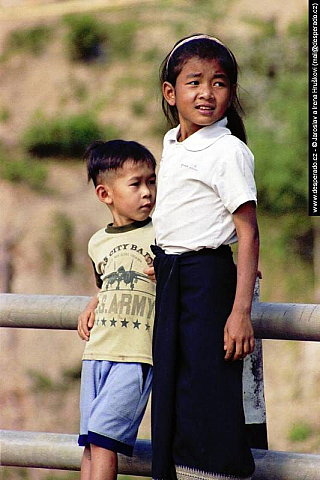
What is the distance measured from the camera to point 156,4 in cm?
906

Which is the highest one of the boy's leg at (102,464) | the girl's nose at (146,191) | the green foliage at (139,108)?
the green foliage at (139,108)

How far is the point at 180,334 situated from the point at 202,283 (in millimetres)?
105

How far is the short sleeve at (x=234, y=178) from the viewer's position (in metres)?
1.69

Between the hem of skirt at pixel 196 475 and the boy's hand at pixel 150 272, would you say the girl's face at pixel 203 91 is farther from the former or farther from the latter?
the hem of skirt at pixel 196 475

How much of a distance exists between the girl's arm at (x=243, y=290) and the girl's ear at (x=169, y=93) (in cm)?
30

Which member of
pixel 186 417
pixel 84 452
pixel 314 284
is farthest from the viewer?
pixel 314 284

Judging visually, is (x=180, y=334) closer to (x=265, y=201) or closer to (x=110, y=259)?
(x=110, y=259)

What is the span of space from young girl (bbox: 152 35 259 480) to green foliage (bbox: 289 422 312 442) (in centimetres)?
619

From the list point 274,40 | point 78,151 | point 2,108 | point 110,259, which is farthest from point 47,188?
point 110,259

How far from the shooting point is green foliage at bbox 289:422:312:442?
768 cm

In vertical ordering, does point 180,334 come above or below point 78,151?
below

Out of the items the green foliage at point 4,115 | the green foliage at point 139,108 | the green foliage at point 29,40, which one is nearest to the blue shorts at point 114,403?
the green foliage at point 139,108

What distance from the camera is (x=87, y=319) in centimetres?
195

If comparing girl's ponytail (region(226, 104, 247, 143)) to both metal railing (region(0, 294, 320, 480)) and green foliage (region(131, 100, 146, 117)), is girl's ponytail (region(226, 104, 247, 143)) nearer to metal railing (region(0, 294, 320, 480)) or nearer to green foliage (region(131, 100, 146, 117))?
metal railing (region(0, 294, 320, 480))
